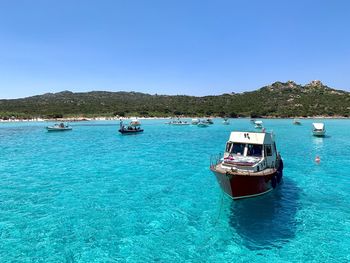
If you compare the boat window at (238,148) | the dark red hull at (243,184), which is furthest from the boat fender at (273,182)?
the boat window at (238,148)

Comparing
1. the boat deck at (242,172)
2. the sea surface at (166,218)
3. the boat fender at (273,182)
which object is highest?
the boat deck at (242,172)

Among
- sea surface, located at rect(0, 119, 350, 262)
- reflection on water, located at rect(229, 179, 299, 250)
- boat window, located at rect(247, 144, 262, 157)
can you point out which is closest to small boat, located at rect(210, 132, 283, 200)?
boat window, located at rect(247, 144, 262, 157)

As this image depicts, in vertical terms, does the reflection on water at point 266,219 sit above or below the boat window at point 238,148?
Result: below

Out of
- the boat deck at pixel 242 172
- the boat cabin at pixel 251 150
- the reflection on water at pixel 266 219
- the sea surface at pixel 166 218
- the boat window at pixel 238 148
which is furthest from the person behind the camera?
the boat window at pixel 238 148

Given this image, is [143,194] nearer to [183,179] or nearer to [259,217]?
[183,179]

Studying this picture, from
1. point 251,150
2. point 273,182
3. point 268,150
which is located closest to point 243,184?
point 251,150

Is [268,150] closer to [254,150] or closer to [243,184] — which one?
[254,150]

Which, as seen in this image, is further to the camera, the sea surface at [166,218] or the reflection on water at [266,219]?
the reflection on water at [266,219]

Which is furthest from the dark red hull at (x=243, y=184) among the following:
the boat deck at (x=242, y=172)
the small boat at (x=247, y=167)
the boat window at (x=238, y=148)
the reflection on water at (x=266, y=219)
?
the boat window at (x=238, y=148)

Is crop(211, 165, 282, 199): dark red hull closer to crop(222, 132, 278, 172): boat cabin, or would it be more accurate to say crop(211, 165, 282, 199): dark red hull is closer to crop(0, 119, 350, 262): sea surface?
crop(0, 119, 350, 262): sea surface

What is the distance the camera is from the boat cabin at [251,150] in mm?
21978

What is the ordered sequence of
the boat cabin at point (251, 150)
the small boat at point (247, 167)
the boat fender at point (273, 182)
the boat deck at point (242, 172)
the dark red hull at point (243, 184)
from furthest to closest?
the boat fender at point (273, 182) → the boat cabin at point (251, 150) → the small boat at point (247, 167) → the dark red hull at point (243, 184) → the boat deck at point (242, 172)

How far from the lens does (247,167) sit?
67.2 feet

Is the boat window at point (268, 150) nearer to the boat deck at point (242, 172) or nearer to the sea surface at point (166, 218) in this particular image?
the boat deck at point (242, 172)
